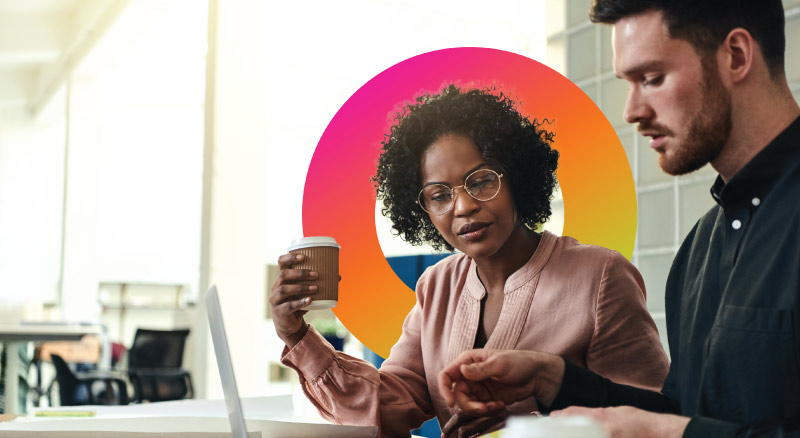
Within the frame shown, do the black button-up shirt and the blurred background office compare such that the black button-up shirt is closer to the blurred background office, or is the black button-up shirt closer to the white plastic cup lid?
the white plastic cup lid

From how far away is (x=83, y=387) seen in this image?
203 inches

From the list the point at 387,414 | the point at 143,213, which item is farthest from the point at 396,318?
the point at 143,213

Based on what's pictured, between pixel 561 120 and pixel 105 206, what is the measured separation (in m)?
11.5

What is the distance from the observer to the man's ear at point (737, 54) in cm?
99

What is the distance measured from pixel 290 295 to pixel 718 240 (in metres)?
0.66

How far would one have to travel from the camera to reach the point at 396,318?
1648mm

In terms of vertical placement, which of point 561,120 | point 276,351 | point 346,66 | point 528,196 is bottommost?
point 276,351

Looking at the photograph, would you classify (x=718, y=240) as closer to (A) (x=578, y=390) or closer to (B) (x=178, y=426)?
(A) (x=578, y=390)

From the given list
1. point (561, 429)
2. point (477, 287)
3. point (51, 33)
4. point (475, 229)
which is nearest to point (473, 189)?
point (475, 229)

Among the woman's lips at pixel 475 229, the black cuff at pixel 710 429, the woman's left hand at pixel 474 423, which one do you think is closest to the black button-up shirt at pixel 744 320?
the black cuff at pixel 710 429

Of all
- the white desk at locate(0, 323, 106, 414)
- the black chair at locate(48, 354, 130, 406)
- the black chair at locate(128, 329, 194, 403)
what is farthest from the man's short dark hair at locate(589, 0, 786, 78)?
the black chair at locate(128, 329, 194, 403)

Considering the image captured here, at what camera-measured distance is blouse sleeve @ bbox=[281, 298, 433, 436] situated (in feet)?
4.52

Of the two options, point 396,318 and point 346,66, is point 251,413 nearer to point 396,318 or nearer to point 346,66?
point 396,318

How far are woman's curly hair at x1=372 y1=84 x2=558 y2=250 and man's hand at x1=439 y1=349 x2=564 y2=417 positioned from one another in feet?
1.45
